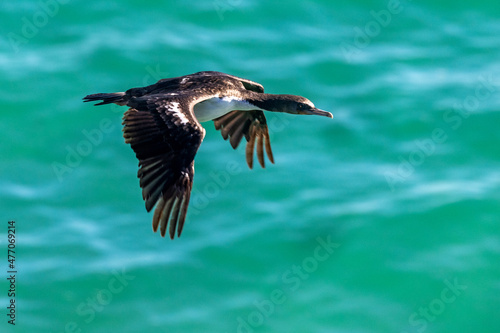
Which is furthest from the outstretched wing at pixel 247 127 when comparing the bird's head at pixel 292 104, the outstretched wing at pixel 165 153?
the outstretched wing at pixel 165 153

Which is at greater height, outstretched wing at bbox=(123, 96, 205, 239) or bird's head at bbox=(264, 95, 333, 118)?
bird's head at bbox=(264, 95, 333, 118)

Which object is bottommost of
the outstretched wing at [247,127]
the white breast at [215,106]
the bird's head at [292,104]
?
the white breast at [215,106]

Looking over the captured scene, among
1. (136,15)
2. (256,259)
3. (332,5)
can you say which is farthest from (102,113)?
(332,5)

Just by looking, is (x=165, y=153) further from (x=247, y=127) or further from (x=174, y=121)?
(x=247, y=127)

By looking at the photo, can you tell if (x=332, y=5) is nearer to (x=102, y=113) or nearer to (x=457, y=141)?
(x=457, y=141)

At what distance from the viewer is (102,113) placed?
1889cm

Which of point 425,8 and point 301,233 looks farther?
point 425,8

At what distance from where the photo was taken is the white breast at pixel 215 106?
1293 centimetres

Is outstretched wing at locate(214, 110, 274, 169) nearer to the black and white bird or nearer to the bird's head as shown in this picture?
the black and white bird

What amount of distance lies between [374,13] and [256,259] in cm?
743

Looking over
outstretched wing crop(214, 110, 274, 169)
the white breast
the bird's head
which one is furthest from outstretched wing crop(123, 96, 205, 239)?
outstretched wing crop(214, 110, 274, 169)

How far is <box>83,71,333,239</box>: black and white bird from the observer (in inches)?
436

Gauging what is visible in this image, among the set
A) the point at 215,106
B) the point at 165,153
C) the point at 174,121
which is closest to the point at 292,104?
the point at 215,106

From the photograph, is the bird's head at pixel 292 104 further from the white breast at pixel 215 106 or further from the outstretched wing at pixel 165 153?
the outstretched wing at pixel 165 153
